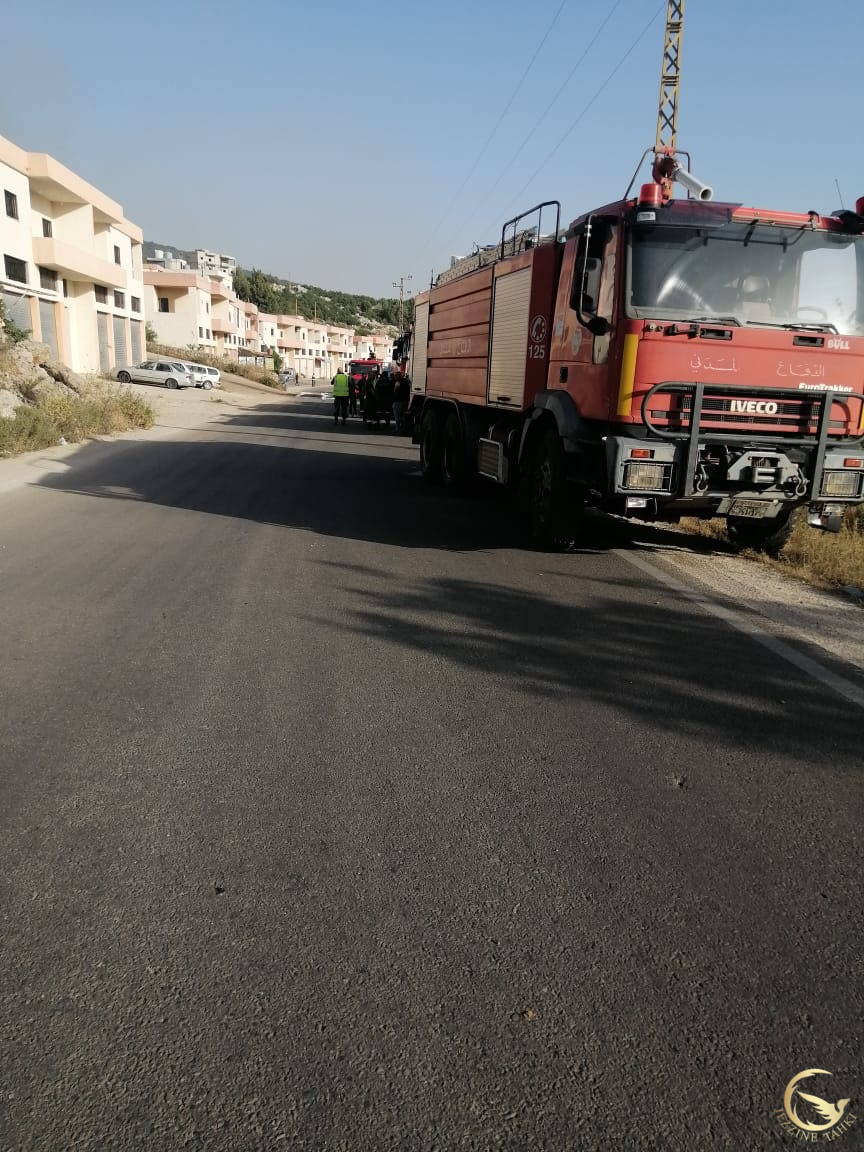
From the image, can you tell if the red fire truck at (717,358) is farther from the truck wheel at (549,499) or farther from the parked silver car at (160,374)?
the parked silver car at (160,374)

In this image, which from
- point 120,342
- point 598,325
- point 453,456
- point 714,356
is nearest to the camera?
point 714,356

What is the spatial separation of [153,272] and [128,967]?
7603 cm

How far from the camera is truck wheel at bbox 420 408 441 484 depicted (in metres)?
13.6

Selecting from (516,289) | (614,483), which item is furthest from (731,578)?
(516,289)

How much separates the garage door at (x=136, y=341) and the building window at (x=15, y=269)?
1649 centimetres

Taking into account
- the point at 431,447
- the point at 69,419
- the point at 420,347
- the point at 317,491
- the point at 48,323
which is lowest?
the point at 317,491

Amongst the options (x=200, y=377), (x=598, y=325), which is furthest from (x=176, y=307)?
(x=598, y=325)

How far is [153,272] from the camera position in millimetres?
70438

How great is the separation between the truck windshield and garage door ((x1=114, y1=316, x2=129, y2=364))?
161 feet

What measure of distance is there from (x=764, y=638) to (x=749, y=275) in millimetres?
3209

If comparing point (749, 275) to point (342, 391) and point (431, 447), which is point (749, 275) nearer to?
point (431, 447)

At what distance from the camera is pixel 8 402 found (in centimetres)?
1816

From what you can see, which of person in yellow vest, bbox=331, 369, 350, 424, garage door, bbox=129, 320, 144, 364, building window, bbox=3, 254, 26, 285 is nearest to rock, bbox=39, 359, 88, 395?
person in yellow vest, bbox=331, 369, 350, 424

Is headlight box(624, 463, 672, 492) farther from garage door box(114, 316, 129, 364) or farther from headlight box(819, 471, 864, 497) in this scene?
garage door box(114, 316, 129, 364)
